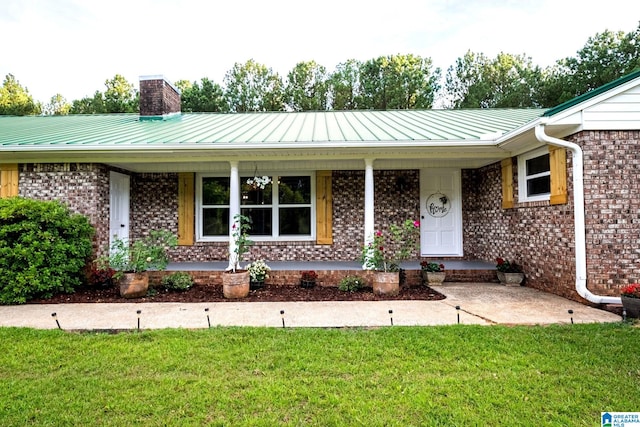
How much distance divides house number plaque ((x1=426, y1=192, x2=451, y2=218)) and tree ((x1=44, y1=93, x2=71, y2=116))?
1204 inches

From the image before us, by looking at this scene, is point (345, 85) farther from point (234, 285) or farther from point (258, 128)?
point (234, 285)

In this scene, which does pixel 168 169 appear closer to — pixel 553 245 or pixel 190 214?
Result: pixel 190 214

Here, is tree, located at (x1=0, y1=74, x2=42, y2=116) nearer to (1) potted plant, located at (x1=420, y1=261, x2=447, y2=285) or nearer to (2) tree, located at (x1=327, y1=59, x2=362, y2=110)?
(2) tree, located at (x1=327, y1=59, x2=362, y2=110)

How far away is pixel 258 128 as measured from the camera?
7719 mm

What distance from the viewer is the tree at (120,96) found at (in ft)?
72.9

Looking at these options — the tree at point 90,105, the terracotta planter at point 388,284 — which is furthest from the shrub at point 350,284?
the tree at point 90,105

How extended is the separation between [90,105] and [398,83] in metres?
20.8

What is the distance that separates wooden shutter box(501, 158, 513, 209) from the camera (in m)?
6.58

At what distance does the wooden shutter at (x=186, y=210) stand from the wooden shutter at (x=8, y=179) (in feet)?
9.52

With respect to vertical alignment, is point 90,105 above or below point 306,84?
below

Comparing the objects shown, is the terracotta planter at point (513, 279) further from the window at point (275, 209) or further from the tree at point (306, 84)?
the tree at point (306, 84)

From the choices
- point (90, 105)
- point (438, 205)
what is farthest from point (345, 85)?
point (438, 205)

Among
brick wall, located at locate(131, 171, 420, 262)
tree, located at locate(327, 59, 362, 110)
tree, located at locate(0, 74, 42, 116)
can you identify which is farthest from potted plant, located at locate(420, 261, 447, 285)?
tree, located at locate(0, 74, 42, 116)

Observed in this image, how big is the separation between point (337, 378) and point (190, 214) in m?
6.23
